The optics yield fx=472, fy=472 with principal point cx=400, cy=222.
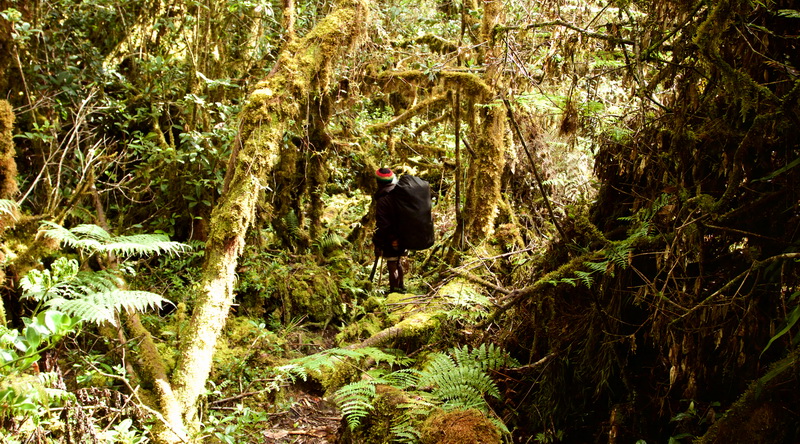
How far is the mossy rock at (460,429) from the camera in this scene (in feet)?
8.29

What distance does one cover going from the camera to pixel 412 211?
275 inches

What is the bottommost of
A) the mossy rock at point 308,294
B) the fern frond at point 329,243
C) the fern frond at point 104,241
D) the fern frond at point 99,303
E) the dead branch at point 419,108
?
the mossy rock at point 308,294

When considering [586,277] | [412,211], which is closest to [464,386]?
[586,277]

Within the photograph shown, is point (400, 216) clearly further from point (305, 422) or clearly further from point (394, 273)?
point (305, 422)

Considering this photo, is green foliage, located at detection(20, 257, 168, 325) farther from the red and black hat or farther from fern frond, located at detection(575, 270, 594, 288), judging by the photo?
the red and black hat

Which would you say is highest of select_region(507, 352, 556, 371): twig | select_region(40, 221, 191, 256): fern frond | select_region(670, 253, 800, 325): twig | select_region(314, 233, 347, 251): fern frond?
select_region(670, 253, 800, 325): twig

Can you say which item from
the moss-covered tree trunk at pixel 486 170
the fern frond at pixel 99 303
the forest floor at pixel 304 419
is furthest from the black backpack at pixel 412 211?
the fern frond at pixel 99 303

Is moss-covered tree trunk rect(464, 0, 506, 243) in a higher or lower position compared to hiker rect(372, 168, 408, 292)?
higher

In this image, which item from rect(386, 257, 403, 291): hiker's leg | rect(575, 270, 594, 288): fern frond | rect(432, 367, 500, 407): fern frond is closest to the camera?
rect(575, 270, 594, 288): fern frond

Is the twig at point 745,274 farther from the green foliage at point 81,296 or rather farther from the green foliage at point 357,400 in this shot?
the green foliage at point 81,296

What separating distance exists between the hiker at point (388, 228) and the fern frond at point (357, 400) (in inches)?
155

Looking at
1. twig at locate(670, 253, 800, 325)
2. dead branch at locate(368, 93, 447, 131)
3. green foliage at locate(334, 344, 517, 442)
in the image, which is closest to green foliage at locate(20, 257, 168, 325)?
green foliage at locate(334, 344, 517, 442)

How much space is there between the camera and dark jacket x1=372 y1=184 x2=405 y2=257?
711cm

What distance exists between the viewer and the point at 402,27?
29.5 feet
